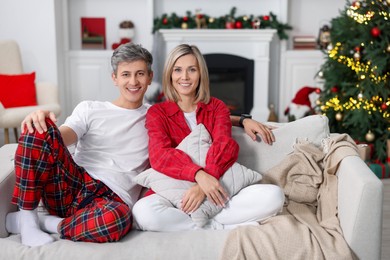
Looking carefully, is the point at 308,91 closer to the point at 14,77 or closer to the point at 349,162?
the point at 14,77

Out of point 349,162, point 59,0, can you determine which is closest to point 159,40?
point 59,0

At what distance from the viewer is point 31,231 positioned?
204cm

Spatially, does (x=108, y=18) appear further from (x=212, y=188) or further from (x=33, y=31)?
(x=212, y=188)

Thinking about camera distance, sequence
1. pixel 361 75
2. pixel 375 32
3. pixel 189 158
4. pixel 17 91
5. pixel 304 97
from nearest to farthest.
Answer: pixel 189 158 → pixel 375 32 → pixel 361 75 → pixel 17 91 → pixel 304 97

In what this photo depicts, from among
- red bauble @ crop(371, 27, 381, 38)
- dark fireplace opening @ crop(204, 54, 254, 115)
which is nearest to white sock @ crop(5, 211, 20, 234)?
red bauble @ crop(371, 27, 381, 38)

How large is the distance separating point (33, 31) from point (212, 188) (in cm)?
397

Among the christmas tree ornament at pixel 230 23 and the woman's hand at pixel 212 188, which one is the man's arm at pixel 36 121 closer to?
the woman's hand at pixel 212 188

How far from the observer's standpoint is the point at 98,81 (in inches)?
238

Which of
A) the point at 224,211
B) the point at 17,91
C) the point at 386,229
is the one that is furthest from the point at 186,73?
the point at 17,91

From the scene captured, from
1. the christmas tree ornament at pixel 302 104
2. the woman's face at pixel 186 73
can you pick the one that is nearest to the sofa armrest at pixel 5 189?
the woman's face at pixel 186 73

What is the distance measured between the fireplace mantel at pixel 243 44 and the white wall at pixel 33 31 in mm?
1095

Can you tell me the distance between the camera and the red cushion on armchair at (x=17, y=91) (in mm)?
4793

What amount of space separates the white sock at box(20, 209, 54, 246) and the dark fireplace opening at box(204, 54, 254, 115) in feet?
13.3

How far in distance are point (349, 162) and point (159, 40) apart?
3.94 metres
